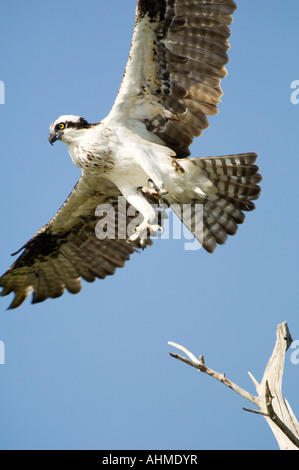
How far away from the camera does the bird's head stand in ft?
29.8

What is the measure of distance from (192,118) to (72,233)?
112 inches

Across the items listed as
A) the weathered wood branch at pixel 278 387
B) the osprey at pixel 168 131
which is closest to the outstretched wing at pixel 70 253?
the osprey at pixel 168 131

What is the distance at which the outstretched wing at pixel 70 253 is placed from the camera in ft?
33.8

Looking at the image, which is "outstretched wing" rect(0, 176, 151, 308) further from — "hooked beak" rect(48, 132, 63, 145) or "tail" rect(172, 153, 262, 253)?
"tail" rect(172, 153, 262, 253)

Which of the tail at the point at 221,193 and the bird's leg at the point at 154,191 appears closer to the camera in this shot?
the bird's leg at the point at 154,191

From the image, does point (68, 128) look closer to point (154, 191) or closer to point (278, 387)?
point (154, 191)

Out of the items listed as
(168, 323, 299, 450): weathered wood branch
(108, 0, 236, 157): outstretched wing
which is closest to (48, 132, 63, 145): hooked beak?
(108, 0, 236, 157): outstretched wing

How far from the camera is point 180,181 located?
9.11 meters

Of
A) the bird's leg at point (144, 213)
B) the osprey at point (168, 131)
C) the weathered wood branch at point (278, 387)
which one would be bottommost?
the weathered wood branch at point (278, 387)

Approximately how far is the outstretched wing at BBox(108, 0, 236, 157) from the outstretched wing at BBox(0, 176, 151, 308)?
1469 millimetres

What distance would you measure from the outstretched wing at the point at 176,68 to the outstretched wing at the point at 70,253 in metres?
1.47

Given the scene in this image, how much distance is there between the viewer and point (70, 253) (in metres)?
10.8

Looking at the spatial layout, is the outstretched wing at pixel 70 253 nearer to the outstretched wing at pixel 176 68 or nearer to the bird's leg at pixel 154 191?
the bird's leg at pixel 154 191
